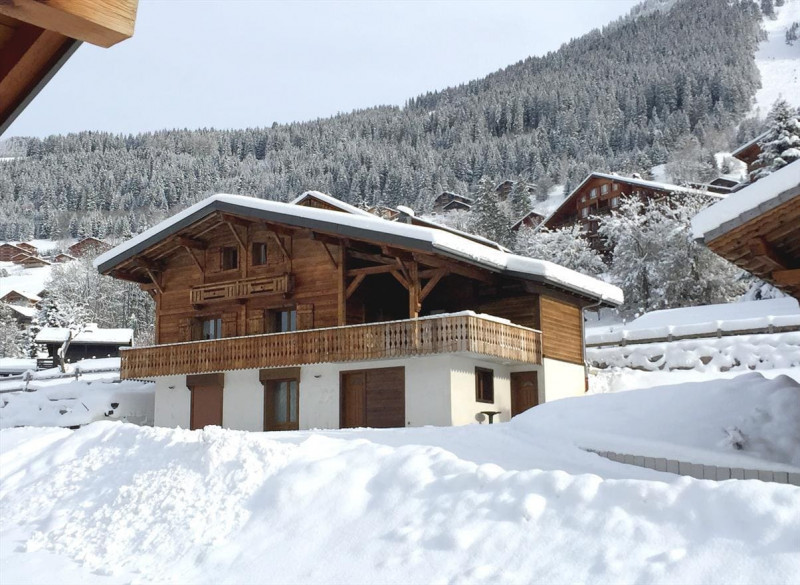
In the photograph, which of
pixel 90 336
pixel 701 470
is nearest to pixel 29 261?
pixel 90 336

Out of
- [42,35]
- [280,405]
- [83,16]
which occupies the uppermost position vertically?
[42,35]

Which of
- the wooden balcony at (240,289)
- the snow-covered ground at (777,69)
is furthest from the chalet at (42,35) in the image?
the snow-covered ground at (777,69)

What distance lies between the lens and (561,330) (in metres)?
26.0

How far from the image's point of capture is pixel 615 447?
12852mm

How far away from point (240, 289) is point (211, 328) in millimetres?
2282

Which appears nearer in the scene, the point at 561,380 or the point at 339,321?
the point at 339,321

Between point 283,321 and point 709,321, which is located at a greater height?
point 709,321

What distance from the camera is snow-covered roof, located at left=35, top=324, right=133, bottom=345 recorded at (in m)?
52.3

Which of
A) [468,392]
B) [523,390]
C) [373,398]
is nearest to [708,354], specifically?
[523,390]

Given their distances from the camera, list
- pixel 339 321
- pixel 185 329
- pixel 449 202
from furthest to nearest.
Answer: pixel 449 202, pixel 185 329, pixel 339 321

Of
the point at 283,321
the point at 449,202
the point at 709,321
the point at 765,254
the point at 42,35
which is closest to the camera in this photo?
the point at 42,35

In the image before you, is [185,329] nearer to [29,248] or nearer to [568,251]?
[568,251]

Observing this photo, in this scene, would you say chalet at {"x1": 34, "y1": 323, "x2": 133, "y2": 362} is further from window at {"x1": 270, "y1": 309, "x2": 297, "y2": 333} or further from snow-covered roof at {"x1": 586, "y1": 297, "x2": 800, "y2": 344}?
snow-covered roof at {"x1": 586, "y1": 297, "x2": 800, "y2": 344}

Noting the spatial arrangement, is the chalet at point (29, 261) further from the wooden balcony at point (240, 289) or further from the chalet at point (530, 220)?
the wooden balcony at point (240, 289)
